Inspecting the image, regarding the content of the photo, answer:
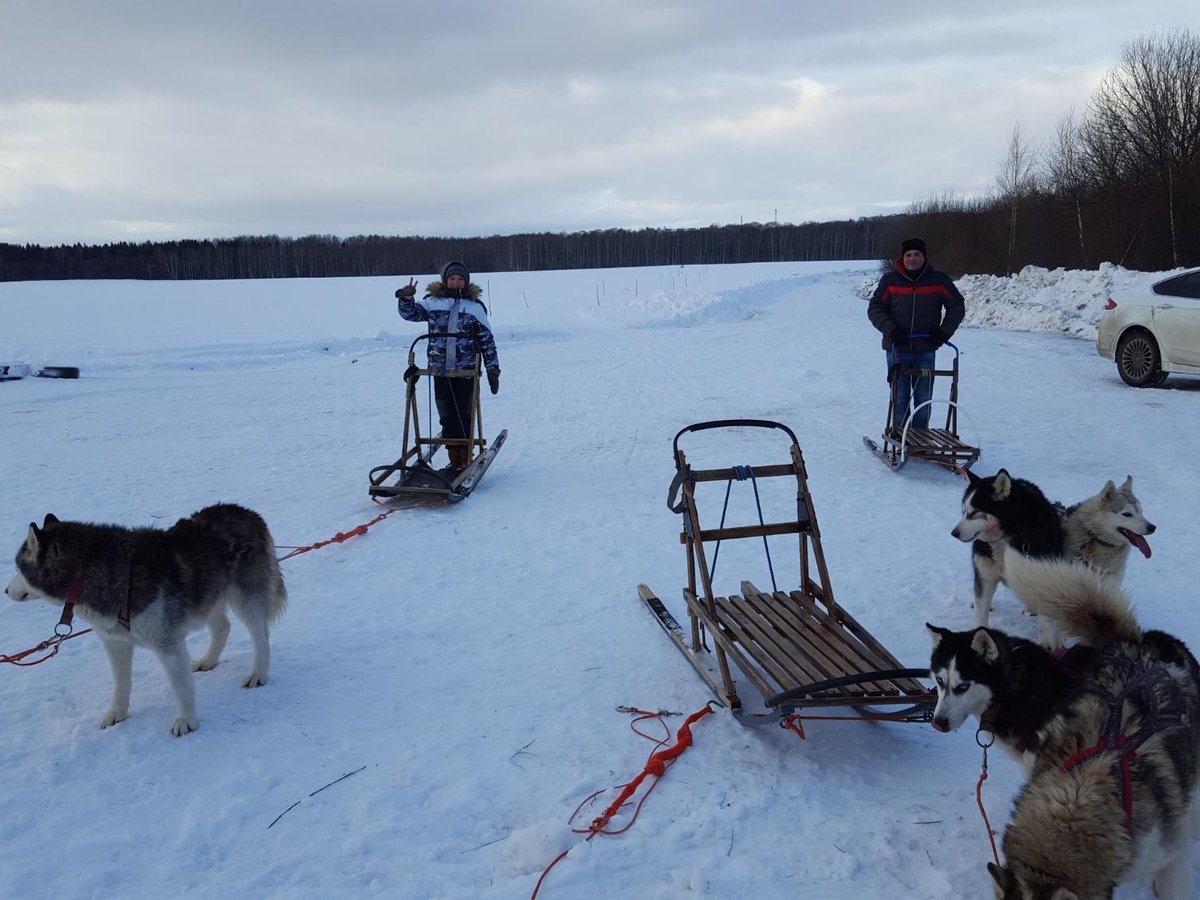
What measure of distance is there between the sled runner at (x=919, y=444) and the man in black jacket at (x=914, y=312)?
4.8 inches

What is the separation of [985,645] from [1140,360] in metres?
10.5

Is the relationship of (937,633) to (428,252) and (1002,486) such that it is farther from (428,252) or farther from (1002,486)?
(428,252)

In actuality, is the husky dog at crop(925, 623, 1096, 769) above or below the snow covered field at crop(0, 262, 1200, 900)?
above

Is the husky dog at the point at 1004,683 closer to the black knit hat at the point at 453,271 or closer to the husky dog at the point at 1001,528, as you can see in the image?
the husky dog at the point at 1001,528

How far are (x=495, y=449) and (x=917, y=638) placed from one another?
4.62m

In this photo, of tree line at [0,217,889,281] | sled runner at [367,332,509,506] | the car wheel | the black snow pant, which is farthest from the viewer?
tree line at [0,217,889,281]

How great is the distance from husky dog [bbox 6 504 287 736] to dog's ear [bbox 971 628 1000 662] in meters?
3.19

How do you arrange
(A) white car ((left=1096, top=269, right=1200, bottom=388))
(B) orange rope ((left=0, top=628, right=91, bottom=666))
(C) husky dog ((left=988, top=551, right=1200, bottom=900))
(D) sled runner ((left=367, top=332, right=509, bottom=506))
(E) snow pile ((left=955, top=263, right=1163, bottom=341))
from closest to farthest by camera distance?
(C) husky dog ((left=988, top=551, right=1200, bottom=900)), (B) orange rope ((left=0, top=628, right=91, bottom=666)), (D) sled runner ((left=367, top=332, right=509, bottom=506)), (A) white car ((left=1096, top=269, right=1200, bottom=388)), (E) snow pile ((left=955, top=263, right=1163, bottom=341))

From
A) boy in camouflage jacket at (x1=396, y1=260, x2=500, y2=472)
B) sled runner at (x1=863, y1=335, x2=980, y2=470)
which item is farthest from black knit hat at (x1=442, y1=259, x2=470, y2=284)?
sled runner at (x1=863, y1=335, x2=980, y2=470)

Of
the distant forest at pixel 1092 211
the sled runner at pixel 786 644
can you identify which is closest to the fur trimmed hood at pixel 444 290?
the sled runner at pixel 786 644

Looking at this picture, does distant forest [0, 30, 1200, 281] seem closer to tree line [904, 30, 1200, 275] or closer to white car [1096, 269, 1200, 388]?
tree line [904, 30, 1200, 275]

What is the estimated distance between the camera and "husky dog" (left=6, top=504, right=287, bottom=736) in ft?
11.2

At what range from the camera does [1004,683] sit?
114 inches

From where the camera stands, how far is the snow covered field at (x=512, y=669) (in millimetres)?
2730
